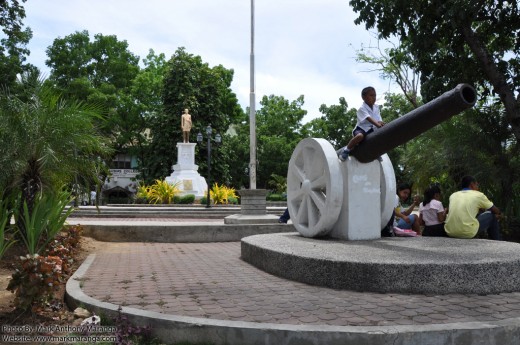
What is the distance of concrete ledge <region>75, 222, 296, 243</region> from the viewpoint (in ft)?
33.5

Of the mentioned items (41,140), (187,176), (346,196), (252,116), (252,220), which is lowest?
(252,220)

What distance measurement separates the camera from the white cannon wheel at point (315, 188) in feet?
22.0

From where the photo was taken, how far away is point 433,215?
7688mm

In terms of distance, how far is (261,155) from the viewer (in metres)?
40.2

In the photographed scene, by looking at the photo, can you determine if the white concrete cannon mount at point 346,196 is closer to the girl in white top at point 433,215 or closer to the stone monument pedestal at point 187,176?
the girl in white top at point 433,215

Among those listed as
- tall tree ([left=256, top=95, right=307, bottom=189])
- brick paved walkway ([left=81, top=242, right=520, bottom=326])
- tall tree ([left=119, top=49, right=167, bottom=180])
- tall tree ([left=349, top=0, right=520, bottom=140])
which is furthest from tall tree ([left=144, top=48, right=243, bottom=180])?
brick paved walkway ([left=81, top=242, right=520, bottom=326])

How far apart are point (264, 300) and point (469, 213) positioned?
3874 mm

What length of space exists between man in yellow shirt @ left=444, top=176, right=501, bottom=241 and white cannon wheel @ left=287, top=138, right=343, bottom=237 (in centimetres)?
175

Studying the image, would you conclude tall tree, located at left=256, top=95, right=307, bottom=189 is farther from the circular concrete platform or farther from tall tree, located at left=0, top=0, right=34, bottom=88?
the circular concrete platform

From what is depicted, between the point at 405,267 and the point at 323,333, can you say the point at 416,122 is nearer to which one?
the point at 405,267

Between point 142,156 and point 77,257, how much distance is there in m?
32.5

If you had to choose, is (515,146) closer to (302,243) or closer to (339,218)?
(339,218)

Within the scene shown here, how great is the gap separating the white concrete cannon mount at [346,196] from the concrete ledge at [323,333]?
3.13 metres

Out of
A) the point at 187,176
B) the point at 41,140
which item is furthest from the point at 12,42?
the point at 41,140
